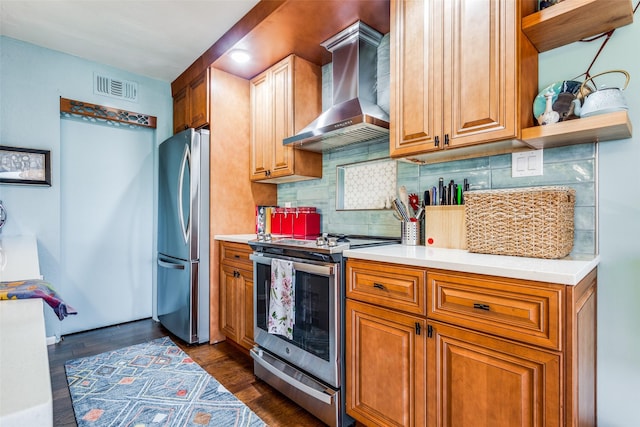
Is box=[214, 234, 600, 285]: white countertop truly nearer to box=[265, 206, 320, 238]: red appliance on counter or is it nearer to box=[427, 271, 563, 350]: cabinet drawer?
box=[427, 271, 563, 350]: cabinet drawer

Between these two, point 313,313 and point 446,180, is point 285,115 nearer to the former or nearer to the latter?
point 446,180

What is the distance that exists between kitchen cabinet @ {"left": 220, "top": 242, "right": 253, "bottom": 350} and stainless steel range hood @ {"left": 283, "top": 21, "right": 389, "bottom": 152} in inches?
38.7

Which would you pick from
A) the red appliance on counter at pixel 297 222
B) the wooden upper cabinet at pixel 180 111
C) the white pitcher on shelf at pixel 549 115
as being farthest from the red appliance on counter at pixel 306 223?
the white pitcher on shelf at pixel 549 115

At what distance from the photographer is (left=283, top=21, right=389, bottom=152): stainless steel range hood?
2080 millimetres

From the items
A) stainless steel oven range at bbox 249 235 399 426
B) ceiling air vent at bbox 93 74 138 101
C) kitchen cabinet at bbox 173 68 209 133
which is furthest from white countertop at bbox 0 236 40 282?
ceiling air vent at bbox 93 74 138 101

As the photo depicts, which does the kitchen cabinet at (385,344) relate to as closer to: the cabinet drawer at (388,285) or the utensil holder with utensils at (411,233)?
the cabinet drawer at (388,285)

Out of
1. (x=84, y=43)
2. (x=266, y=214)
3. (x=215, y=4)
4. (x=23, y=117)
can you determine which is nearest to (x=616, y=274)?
(x=266, y=214)

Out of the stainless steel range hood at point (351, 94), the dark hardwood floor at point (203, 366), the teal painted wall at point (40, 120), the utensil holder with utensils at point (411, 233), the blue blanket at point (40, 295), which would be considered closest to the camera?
the blue blanket at point (40, 295)

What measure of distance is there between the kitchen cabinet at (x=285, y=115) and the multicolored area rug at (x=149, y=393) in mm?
1639

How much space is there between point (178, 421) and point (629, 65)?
2.74 m

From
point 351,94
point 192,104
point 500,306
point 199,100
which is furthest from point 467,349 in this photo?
point 192,104

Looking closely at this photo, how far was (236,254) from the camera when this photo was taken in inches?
103

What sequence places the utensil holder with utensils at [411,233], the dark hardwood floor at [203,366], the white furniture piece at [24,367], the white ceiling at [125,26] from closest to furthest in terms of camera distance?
the white furniture piece at [24,367] → the dark hardwood floor at [203,366] → the utensil holder with utensils at [411,233] → the white ceiling at [125,26]

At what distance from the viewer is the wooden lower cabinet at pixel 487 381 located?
1.05 meters
